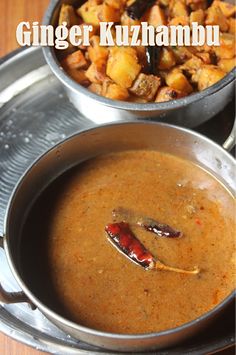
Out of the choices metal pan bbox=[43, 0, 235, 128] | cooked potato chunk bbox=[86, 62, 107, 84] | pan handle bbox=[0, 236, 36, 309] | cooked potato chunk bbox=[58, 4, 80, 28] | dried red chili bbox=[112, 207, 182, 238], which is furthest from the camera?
cooked potato chunk bbox=[58, 4, 80, 28]

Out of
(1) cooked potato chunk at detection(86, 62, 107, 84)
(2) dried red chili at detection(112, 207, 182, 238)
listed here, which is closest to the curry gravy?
(2) dried red chili at detection(112, 207, 182, 238)

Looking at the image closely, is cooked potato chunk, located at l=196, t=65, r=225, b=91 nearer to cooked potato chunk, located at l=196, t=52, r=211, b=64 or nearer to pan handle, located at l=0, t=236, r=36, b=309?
cooked potato chunk, located at l=196, t=52, r=211, b=64

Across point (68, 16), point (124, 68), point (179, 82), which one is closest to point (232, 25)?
point (179, 82)

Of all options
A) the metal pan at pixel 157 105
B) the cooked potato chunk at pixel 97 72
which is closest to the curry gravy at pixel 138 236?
the metal pan at pixel 157 105

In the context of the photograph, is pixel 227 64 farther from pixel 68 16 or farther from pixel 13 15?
pixel 13 15

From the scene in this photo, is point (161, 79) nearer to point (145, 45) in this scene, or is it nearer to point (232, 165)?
point (145, 45)

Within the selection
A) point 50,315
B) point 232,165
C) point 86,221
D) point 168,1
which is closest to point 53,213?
point 86,221
